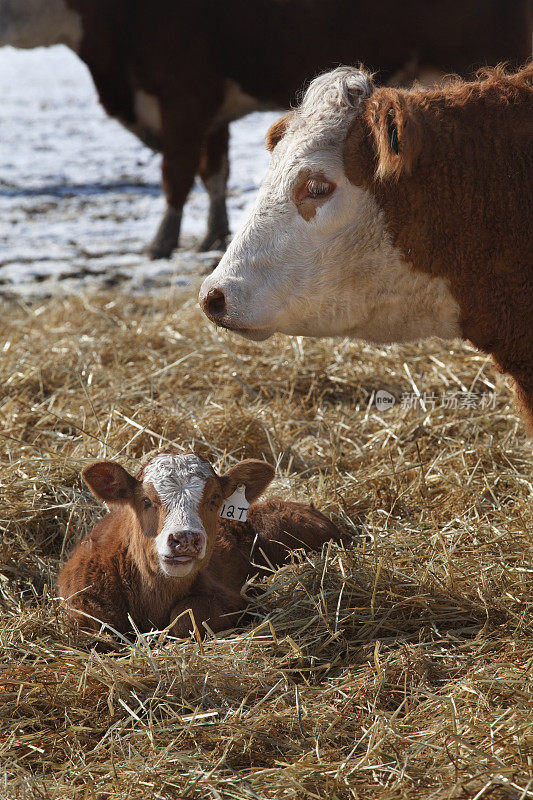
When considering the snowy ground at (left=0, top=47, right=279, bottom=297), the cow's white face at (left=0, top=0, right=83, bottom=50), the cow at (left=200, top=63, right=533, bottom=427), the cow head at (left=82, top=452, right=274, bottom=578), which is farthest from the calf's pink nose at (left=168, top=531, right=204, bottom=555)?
the cow's white face at (left=0, top=0, right=83, bottom=50)

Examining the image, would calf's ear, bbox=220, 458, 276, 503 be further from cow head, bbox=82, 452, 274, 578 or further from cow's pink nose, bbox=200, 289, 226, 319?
cow's pink nose, bbox=200, 289, 226, 319

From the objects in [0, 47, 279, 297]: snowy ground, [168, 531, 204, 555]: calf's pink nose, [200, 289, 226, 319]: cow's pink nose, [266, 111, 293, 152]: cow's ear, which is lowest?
[0, 47, 279, 297]: snowy ground

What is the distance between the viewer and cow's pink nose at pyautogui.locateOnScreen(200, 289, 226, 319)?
333 cm

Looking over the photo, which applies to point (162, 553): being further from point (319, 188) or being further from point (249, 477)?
point (319, 188)

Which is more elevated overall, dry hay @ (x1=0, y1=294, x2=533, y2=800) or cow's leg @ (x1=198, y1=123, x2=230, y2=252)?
cow's leg @ (x1=198, y1=123, x2=230, y2=252)

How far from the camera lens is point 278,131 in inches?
140

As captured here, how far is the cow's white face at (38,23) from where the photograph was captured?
8.40 m

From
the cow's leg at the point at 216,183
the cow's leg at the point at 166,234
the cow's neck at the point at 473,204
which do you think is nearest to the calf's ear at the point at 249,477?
Result: the cow's neck at the point at 473,204

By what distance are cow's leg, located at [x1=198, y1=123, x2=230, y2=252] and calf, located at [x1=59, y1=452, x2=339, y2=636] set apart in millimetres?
5410

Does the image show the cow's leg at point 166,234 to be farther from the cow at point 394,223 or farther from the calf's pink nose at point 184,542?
the calf's pink nose at point 184,542

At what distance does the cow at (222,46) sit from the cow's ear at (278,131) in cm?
449

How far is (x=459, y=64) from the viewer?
778 centimetres

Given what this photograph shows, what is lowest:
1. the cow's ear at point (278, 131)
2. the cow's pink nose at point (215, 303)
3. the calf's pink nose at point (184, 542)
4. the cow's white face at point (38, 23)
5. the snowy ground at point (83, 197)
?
the snowy ground at point (83, 197)

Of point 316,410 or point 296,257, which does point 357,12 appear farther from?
point 296,257
